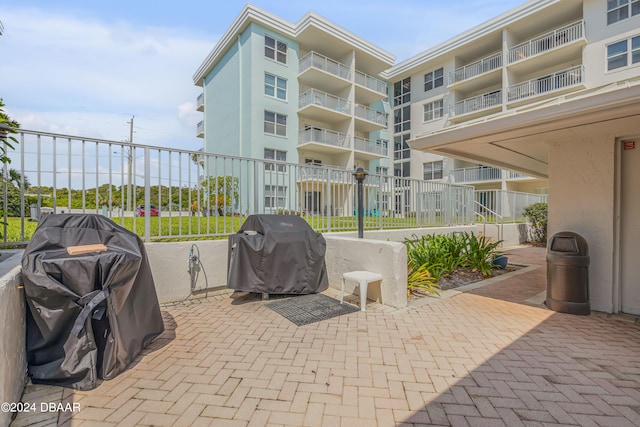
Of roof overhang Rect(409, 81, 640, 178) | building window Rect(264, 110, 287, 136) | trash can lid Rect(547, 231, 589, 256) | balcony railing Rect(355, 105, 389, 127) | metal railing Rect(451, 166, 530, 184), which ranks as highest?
balcony railing Rect(355, 105, 389, 127)

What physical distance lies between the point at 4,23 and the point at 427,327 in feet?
19.2

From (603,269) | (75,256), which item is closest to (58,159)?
(75,256)

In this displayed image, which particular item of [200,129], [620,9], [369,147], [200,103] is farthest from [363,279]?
[200,103]

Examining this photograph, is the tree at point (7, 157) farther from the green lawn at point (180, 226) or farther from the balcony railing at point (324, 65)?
the balcony railing at point (324, 65)

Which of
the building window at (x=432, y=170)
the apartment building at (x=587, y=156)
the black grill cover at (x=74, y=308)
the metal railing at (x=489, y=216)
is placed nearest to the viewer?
the black grill cover at (x=74, y=308)

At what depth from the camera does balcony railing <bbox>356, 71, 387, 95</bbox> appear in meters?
23.7

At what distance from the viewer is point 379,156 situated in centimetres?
2462

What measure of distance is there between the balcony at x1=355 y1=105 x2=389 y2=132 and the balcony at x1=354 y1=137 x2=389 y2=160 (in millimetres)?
1380

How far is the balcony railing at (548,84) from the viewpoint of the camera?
59.4 ft

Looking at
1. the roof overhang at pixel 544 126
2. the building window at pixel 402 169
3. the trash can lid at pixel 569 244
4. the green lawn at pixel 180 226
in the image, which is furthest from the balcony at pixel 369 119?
the trash can lid at pixel 569 244

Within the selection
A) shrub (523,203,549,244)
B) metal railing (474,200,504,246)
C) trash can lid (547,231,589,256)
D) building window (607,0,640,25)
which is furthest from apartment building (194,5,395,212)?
trash can lid (547,231,589,256)

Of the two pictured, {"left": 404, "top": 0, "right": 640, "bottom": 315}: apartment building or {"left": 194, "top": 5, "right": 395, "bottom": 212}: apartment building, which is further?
{"left": 194, "top": 5, "right": 395, "bottom": 212}: apartment building

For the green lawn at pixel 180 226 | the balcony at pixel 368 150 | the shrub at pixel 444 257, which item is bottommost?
the shrub at pixel 444 257

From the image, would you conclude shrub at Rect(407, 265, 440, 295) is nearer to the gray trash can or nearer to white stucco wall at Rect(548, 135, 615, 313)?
the gray trash can
